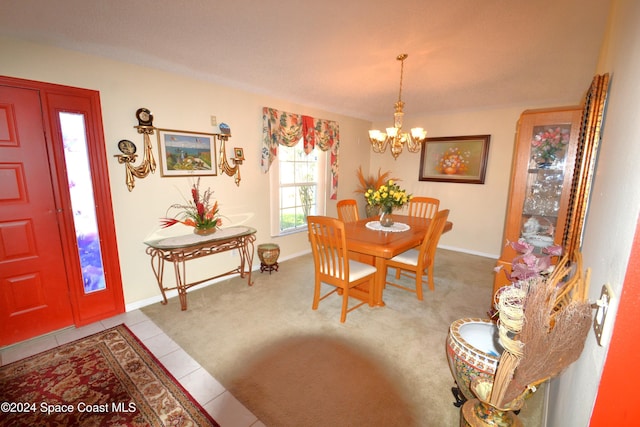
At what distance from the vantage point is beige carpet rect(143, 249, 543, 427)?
155cm

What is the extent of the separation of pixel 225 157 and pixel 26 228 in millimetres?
1801

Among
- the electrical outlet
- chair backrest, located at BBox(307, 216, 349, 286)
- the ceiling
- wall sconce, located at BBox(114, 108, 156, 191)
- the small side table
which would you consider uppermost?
the ceiling

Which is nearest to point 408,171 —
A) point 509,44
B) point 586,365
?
point 509,44

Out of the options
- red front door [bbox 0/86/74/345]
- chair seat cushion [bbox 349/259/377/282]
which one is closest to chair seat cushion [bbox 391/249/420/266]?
chair seat cushion [bbox 349/259/377/282]

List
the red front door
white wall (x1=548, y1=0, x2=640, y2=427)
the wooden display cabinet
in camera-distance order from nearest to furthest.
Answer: white wall (x1=548, y1=0, x2=640, y2=427), the red front door, the wooden display cabinet

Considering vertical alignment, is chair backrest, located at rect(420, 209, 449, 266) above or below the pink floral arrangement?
below

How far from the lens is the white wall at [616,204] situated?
25.5 inches

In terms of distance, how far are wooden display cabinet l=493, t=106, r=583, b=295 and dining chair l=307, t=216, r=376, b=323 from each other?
1190mm

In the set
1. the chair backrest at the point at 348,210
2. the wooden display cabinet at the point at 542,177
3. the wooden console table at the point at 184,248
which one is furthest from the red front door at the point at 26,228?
the wooden display cabinet at the point at 542,177

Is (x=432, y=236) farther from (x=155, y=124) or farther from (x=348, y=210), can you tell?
(x=155, y=124)

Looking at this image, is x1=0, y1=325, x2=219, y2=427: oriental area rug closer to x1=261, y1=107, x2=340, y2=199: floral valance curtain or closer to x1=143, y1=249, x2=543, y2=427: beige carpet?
x1=143, y1=249, x2=543, y2=427: beige carpet

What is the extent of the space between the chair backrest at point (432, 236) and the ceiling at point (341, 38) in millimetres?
1456

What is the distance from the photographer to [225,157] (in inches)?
123

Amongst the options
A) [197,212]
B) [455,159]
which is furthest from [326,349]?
[455,159]
